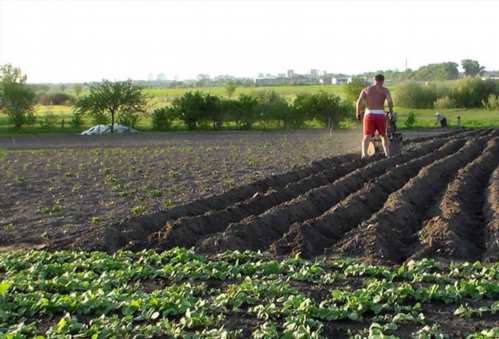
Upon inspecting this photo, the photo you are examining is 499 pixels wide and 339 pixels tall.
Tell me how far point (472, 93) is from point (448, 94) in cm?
191

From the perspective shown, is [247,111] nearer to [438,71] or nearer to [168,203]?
[168,203]

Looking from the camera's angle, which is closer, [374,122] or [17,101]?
[374,122]

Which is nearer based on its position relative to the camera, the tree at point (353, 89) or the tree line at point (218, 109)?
the tree line at point (218, 109)

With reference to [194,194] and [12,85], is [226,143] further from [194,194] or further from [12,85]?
[12,85]

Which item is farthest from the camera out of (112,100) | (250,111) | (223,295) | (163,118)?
(112,100)

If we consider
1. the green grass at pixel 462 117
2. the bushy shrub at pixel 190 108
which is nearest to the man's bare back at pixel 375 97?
the green grass at pixel 462 117

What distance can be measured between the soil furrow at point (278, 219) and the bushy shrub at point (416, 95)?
47.3 metres

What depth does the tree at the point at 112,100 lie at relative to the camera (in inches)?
1700

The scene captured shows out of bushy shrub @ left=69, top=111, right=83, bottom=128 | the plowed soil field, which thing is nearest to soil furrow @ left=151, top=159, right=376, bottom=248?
the plowed soil field

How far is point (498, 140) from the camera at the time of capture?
81.4 ft

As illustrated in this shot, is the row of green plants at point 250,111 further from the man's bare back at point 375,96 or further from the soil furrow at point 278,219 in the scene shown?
the soil furrow at point 278,219

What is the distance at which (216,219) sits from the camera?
11094 millimetres

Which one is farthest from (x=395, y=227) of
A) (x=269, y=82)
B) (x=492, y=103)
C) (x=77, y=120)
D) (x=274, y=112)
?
(x=269, y=82)

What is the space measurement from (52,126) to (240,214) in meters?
36.5
